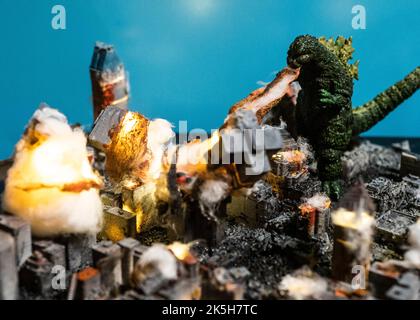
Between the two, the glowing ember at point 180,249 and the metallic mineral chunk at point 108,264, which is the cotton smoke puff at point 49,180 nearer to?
the metallic mineral chunk at point 108,264

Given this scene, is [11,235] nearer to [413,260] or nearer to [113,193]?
[113,193]

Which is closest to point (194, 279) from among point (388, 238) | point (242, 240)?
point (242, 240)

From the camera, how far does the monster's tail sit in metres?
18.2

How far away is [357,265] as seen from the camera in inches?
420

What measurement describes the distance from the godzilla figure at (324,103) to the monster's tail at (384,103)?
8.25 feet

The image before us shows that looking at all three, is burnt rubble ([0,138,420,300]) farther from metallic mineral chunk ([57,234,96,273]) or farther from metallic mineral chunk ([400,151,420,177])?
metallic mineral chunk ([400,151,420,177])

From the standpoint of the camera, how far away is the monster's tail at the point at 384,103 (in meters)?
18.2

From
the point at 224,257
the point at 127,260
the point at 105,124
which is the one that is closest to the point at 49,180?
the point at 127,260

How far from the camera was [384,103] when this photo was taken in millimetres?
18469

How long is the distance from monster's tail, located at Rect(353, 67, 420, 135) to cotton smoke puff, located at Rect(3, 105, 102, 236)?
10.4m

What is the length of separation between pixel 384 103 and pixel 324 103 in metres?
4.41
